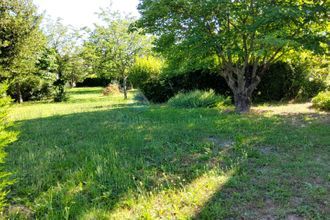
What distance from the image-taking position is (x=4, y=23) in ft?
37.3

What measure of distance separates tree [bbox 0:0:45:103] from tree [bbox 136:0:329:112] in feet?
21.5

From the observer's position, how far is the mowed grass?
96.7 inches

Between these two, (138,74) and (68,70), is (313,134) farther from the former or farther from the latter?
(68,70)

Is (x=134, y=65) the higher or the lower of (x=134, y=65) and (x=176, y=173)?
the higher

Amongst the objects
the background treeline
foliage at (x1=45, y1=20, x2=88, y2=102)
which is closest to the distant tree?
foliage at (x1=45, y1=20, x2=88, y2=102)

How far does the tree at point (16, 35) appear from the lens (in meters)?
11.6

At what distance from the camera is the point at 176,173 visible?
126 inches

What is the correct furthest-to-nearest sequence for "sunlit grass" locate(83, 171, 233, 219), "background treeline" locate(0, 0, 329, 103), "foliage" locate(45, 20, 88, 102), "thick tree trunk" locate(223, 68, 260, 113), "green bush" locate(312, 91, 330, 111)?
1. "foliage" locate(45, 20, 88, 102)
2. "background treeline" locate(0, 0, 329, 103)
3. "thick tree trunk" locate(223, 68, 260, 113)
4. "green bush" locate(312, 91, 330, 111)
5. "sunlit grass" locate(83, 171, 233, 219)

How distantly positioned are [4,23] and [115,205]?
11.4 meters

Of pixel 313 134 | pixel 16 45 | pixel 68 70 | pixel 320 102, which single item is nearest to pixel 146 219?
pixel 313 134

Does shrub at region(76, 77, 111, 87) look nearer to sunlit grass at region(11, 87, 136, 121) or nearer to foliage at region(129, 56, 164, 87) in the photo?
sunlit grass at region(11, 87, 136, 121)

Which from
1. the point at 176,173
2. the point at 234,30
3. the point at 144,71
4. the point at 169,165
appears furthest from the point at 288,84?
the point at 176,173

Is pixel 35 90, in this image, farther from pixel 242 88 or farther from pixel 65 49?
pixel 242 88

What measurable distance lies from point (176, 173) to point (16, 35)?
444 inches
